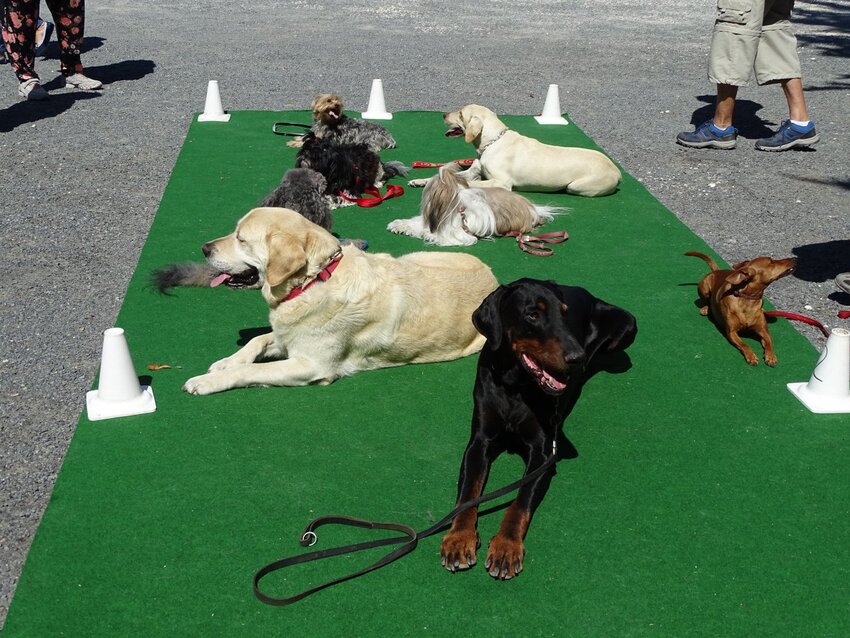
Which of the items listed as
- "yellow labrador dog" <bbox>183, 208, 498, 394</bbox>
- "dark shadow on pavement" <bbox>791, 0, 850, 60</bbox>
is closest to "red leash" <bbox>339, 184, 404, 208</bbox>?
"yellow labrador dog" <bbox>183, 208, 498, 394</bbox>

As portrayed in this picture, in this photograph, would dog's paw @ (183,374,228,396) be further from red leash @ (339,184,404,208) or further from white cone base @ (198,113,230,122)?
white cone base @ (198,113,230,122)

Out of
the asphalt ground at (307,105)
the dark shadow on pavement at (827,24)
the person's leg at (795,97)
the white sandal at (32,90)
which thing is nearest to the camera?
the asphalt ground at (307,105)

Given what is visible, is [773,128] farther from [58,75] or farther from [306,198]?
[58,75]

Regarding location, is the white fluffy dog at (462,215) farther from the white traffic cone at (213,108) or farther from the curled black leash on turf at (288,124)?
the white traffic cone at (213,108)

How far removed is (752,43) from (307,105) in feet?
18.2

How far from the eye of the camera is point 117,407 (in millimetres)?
4562

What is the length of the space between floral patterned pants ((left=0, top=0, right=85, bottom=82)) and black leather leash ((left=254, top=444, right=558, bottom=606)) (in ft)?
30.9

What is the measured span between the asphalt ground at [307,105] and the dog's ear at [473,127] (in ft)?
6.19

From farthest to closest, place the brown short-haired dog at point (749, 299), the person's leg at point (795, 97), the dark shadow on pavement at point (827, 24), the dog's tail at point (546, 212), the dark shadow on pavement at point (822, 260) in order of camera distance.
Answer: the dark shadow on pavement at point (827, 24), the person's leg at point (795, 97), the dog's tail at point (546, 212), the dark shadow on pavement at point (822, 260), the brown short-haired dog at point (749, 299)

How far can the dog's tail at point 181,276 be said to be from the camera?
5.97 meters

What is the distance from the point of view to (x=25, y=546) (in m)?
3.67

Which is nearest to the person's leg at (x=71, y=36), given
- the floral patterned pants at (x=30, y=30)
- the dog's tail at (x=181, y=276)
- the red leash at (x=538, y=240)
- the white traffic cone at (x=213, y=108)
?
the floral patterned pants at (x=30, y=30)

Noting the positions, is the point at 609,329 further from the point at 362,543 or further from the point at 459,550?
the point at 362,543

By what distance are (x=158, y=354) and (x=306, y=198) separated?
203cm
